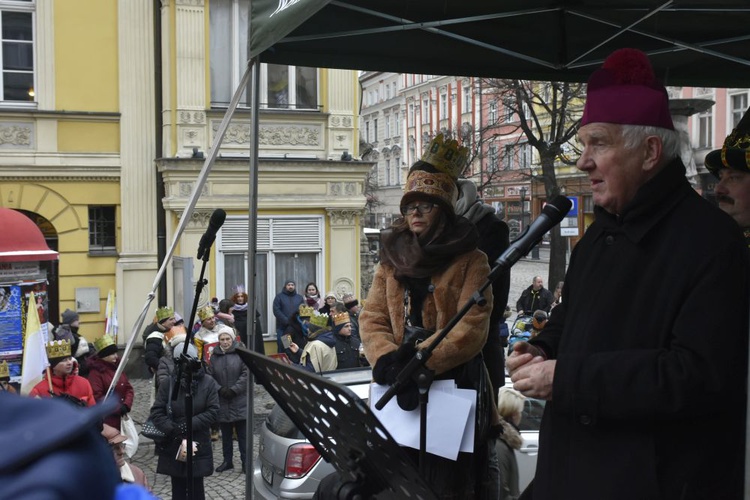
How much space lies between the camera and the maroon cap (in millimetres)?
2404

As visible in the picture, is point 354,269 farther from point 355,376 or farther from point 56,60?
point 355,376

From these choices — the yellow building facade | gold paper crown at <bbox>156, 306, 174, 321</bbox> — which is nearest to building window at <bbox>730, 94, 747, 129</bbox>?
the yellow building facade

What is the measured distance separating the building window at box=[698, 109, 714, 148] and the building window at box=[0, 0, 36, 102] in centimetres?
2175

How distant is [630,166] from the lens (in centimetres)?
239

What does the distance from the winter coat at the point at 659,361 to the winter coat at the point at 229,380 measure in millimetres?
7697

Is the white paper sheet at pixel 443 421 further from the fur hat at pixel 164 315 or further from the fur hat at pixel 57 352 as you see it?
the fur hat at pixel 164 315

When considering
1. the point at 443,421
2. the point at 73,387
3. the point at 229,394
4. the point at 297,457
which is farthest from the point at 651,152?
the point at 229,394

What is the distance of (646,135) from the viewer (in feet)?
7.84

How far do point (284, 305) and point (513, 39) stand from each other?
11.2 meters

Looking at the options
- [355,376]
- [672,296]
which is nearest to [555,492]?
[672,296]

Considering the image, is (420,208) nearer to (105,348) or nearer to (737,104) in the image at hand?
(105,348)

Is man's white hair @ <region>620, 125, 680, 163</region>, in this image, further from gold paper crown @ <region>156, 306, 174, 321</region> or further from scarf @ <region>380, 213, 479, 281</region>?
gold paper crown @ <region>156, 306, 174, 321</region>

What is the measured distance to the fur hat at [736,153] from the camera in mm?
3254

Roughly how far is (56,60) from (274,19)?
13.7 metres
